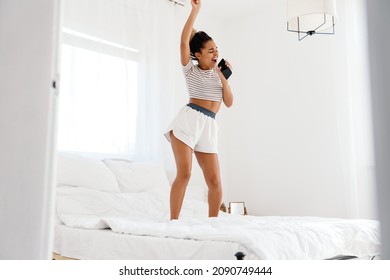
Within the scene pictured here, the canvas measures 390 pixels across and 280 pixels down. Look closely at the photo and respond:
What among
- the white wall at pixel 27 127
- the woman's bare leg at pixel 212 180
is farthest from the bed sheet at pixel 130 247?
the white wall at pixel 27 127

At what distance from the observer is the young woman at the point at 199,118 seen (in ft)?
7.23

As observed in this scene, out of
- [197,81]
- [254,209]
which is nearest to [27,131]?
[197,81]

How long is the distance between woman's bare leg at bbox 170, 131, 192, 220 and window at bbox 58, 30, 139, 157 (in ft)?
3.77

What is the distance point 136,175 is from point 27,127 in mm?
2353

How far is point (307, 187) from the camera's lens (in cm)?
386

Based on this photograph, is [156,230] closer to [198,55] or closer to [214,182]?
[214,182]

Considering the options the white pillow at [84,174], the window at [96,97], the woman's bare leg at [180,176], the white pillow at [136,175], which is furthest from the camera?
the window at [96,97]

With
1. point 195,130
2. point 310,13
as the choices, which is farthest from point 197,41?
point 310,13

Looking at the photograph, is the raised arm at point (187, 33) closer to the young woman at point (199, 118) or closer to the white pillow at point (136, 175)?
the young woman at point (199, 118)

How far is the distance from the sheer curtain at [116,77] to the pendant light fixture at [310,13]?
1.35m

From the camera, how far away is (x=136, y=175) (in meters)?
3.02

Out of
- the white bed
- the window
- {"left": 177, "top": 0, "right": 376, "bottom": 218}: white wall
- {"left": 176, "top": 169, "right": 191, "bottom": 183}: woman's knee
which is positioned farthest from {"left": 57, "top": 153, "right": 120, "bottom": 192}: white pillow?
{"left": 177, "top": 0, "right": 376, "bottom": 218}: white wall

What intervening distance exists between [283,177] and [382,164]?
3.73 meters

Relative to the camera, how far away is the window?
10.1 ft
